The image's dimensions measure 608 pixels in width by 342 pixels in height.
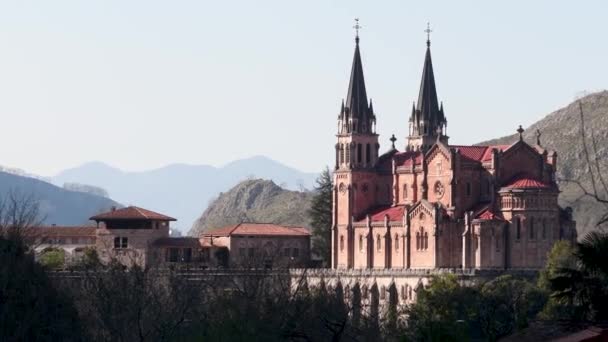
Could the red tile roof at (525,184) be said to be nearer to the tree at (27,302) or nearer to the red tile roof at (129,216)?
the red tile roof at (129,216)

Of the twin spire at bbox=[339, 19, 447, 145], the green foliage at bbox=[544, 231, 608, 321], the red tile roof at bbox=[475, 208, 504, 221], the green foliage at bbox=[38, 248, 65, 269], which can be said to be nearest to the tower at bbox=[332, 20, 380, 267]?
the twin spire at bbox=[339, 19, 447, 145]

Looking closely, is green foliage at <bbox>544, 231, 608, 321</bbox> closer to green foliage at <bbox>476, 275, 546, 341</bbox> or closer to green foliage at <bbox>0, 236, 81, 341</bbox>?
green foliage at <bbox>0, 236, 81, 341</bbox>

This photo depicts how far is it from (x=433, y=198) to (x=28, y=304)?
2476 inches

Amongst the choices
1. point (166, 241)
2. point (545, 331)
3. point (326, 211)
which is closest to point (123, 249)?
point (166, 241)

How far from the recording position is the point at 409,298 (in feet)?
430

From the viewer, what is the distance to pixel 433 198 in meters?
137

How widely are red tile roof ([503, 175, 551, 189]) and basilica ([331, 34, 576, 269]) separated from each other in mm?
69

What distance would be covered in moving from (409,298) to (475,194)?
29.8 feet

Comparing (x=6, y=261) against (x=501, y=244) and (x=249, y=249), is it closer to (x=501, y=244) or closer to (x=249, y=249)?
(x=501, y=244)

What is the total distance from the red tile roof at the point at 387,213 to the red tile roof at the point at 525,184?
393 inches

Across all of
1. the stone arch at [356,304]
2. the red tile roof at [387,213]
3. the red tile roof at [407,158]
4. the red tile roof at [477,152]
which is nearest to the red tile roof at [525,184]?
the red tile roof at [477,152]

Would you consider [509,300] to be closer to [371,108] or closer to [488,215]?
[488,215]

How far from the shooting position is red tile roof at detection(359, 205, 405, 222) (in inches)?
5428

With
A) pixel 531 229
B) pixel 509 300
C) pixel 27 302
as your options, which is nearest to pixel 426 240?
pixel 531 229
